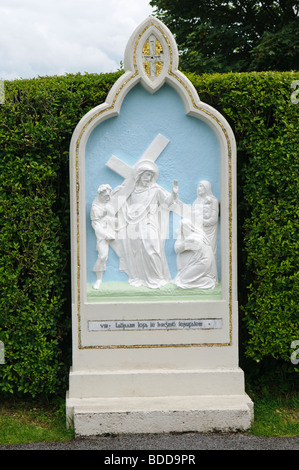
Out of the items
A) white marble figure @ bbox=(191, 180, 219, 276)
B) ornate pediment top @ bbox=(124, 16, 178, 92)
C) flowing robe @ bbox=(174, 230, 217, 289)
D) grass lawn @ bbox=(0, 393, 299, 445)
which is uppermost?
ornate pediment top @ bbox=(124, 16, 178, 92)

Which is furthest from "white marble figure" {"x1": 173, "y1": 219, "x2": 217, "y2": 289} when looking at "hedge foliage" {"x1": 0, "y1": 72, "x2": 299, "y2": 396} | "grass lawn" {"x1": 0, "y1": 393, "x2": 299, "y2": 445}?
"grass lawn" {"x1": 0, "y1": 393, "x2": 299, "y2": 445}

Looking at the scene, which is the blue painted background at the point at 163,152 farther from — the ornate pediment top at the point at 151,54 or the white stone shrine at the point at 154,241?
the ornate pediment top at the point at 151,54

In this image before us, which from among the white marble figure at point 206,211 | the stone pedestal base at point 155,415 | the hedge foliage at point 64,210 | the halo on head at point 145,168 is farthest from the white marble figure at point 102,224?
the stone pedestal base at point 155,415

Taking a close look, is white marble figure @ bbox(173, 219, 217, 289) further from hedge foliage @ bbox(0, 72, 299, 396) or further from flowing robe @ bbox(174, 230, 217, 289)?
hedge foliage @ bbox(0, 72, 299, 396)

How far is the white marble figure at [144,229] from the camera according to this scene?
225 inches

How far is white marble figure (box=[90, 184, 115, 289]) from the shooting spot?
18.7 feet

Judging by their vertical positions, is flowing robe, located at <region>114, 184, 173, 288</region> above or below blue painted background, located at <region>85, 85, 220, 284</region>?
below

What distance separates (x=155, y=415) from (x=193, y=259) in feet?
5.30

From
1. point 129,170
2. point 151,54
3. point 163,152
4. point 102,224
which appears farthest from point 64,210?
point 151,54

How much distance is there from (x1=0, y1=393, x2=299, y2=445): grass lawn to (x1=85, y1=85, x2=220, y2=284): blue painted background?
1.51 meters

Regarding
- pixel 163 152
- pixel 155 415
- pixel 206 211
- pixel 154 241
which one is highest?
pixel 163 152

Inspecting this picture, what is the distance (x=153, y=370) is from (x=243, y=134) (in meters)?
2.74

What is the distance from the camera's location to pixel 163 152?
581cm

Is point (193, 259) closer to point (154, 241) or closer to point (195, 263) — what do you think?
point (195, 263)
